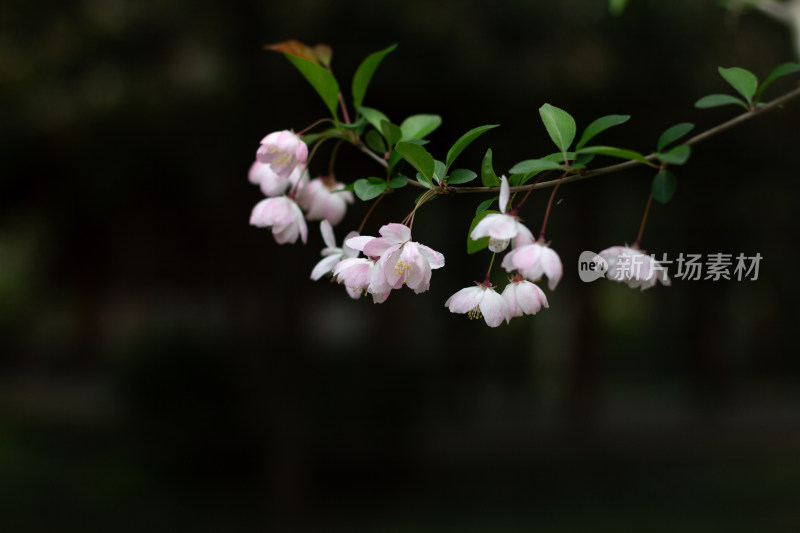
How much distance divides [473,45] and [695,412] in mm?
5146

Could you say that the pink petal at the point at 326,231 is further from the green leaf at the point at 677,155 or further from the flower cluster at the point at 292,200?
the green leaf at the point at 677,155

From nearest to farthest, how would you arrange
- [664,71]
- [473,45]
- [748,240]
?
[473,45], [664,71], [748,240]

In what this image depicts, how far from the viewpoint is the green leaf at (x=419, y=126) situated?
1.01 metres

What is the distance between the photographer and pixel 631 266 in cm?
88

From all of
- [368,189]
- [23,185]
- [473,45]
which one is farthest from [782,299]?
[368,189]

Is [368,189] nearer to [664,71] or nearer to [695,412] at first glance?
[664,71]

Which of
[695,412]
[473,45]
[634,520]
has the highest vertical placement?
[473,45]

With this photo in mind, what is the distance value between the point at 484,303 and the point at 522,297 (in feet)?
0.15

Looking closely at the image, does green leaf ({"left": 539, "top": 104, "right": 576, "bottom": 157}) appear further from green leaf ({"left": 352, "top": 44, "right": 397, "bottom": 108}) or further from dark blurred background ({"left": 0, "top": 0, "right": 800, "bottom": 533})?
dark blurred background ({"left": 0, "top": 0, "right": 800, "bottom": 533})

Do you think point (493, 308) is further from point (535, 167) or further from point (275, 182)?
point (275, 182)

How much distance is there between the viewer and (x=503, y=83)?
4.28 meters

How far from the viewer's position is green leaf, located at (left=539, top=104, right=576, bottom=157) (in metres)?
0.84

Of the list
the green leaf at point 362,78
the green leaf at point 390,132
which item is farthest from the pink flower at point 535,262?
the green leaf at point 362,78

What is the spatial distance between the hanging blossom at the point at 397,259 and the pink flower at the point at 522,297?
101 millimetres
